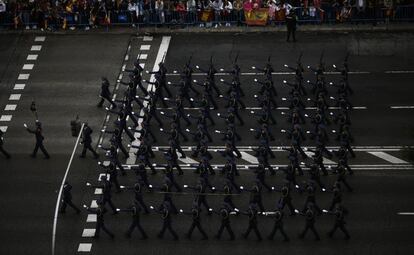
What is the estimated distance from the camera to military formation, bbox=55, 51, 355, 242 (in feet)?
158

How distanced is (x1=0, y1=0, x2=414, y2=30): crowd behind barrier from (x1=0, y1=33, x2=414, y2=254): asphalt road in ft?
4.06

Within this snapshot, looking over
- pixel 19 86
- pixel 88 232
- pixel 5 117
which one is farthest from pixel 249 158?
pixel 19 86

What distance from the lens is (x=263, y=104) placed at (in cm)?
5594

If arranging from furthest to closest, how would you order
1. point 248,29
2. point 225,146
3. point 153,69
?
point 248,29 → point 153,69 → point 225,146

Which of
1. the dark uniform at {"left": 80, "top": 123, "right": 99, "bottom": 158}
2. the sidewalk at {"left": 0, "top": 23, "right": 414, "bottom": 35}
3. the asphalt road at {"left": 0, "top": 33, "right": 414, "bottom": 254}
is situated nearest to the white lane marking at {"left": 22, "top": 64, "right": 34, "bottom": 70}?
the asphalt road at {"left": 0, "top": 33, "right": 414, "bottom": 254}

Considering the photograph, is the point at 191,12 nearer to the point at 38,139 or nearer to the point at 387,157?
the point at 38,139

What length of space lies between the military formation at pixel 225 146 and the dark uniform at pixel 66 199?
0.12ft

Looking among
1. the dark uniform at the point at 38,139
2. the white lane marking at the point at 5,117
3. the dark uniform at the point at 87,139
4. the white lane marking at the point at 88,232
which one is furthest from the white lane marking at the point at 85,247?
the white lane marking at the point at 5,117

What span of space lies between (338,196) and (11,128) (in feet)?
53.1

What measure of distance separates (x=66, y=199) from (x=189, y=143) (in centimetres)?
780

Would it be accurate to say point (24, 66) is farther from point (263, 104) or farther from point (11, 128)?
point (263, 104)

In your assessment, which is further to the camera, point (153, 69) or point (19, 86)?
A: point (153, 69)

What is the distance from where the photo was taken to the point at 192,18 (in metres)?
67.6

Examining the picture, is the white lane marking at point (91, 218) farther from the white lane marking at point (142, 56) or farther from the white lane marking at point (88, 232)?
the white lane marking at point (142, 56)
